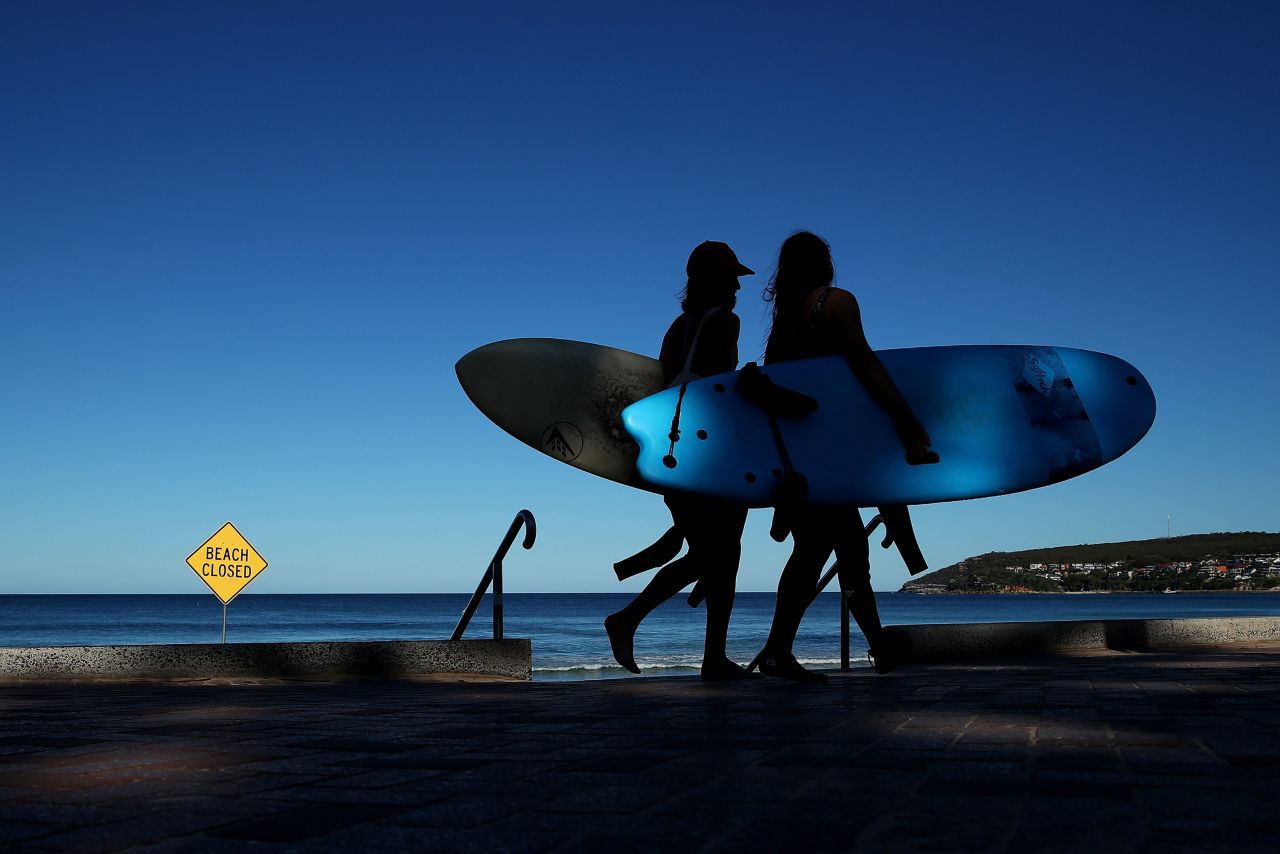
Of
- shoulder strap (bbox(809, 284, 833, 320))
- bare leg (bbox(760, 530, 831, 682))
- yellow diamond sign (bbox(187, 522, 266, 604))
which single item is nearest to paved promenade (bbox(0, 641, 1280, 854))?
bare leg (bbox(760, 530, 831, 682))

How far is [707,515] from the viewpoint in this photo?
539 centimetres

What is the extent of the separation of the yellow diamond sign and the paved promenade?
738 cm

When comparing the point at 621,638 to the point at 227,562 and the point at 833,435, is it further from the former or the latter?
the point at 227,562

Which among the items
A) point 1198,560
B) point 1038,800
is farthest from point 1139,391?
point 1198,560

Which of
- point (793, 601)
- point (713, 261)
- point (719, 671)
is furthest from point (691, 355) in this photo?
point (719, 671)

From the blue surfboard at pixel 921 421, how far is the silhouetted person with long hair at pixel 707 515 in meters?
0.10

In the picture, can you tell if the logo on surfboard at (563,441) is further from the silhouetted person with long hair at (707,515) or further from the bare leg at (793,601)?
the bare leg at (793,601)

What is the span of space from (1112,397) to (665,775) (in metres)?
4.62

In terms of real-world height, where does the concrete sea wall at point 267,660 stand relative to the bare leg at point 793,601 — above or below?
below

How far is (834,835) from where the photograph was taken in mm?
1671

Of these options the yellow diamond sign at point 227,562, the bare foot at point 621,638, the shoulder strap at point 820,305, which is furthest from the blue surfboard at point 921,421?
the yellow diamond sign at point 227,562

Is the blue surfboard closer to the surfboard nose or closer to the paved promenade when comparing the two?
the surfboard nose

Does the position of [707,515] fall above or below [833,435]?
below

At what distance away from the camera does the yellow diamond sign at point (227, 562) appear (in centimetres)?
1130
